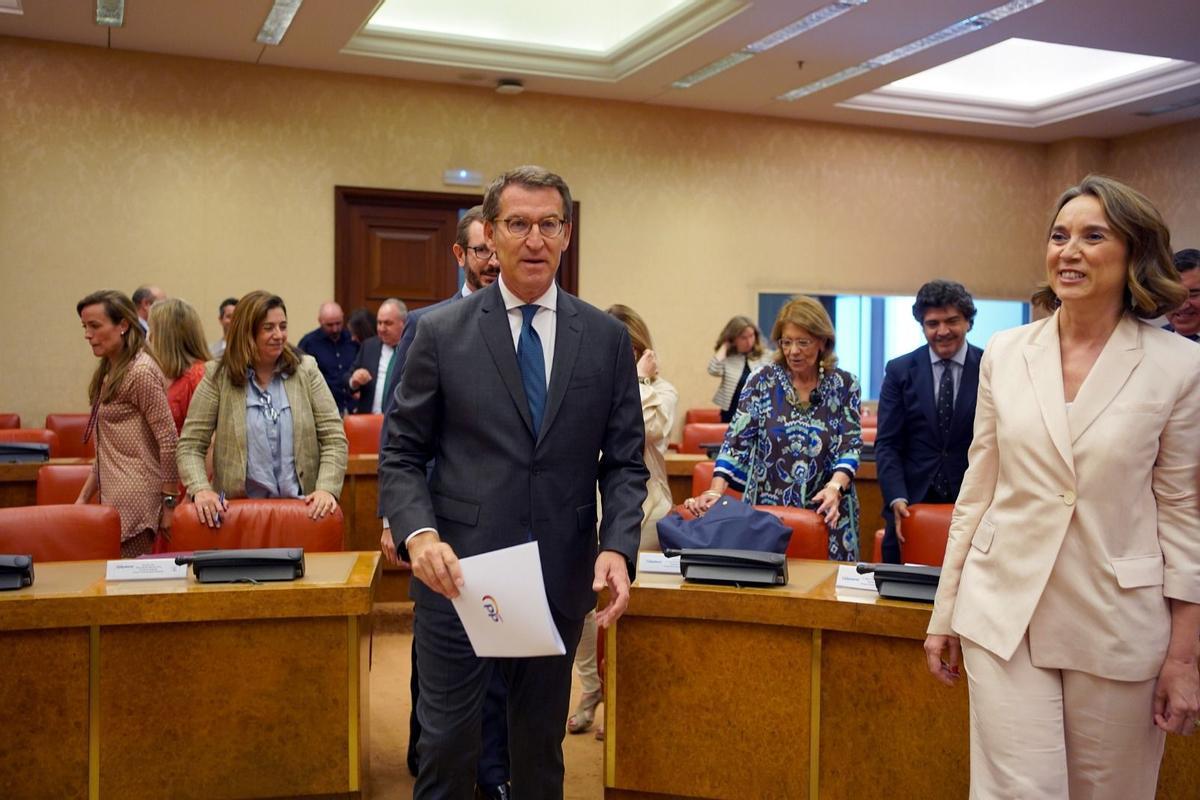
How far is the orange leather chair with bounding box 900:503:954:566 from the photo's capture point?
11.5 feet

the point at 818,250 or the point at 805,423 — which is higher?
the point at 818,250

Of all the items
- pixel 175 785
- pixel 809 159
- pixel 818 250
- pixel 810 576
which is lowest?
pixel 175 785

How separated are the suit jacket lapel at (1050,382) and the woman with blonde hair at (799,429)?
1773mm

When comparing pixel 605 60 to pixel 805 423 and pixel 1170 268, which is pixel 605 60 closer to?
pixel 805 423

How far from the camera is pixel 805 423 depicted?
4.01 meters

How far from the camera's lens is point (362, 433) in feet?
21.0

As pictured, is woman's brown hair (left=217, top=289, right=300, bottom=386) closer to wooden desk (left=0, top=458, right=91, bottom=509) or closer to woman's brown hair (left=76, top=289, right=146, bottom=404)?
woman's brown hair (left=76, top=289, right=146, bottom=404)

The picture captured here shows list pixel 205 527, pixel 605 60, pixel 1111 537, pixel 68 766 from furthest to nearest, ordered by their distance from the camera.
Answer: pixel 605 60
pixel 205 527
pixel 68 766
pixel 1111 537

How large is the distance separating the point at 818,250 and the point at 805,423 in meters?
7.09

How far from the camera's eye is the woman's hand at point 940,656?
221 cm

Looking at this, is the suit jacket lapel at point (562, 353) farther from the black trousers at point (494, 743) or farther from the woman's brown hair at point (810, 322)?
the woman's brown hair at point (810, 322)

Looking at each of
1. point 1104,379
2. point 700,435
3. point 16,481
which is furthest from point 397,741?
point 700,435

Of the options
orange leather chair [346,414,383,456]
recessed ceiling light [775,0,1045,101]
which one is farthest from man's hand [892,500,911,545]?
recessed ceiling light [775,0,1045,101]

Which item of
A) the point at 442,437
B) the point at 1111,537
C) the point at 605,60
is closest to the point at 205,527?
the point at 442,437
